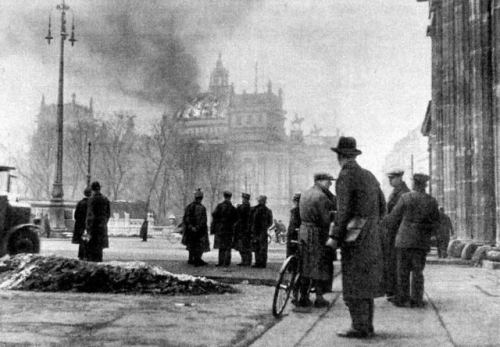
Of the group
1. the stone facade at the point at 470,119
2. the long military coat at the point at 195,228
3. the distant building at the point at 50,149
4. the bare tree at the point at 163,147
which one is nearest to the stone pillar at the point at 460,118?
the stone facade at the point at 470,119

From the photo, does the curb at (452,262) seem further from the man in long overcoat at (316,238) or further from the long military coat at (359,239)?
the long military coat at (359,239)

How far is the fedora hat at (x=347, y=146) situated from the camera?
284 inches

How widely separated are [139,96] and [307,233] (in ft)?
179

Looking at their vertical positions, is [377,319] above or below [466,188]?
below

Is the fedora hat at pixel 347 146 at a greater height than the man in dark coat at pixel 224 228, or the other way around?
the fedora hat at pixel 347 146

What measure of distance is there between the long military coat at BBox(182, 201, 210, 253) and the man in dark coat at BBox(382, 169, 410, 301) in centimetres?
694

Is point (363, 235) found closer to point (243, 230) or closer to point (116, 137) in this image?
point (243, 230)

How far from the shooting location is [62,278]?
11320 millimetres

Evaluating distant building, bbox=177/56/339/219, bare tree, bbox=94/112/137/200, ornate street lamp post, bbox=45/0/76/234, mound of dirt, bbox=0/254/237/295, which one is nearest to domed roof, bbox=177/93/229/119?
distant building, bbox=177/56/339/219

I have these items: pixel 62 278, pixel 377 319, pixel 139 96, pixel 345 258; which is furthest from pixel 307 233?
pixel 139 96

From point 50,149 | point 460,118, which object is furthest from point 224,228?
point 50,149

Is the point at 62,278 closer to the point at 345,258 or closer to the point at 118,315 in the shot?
the point at 118,315

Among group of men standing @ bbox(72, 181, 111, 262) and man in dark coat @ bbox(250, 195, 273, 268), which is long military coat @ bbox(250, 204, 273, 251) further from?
group of men standing @ bbox(72, 181, 111, 262)

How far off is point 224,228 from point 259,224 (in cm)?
80
